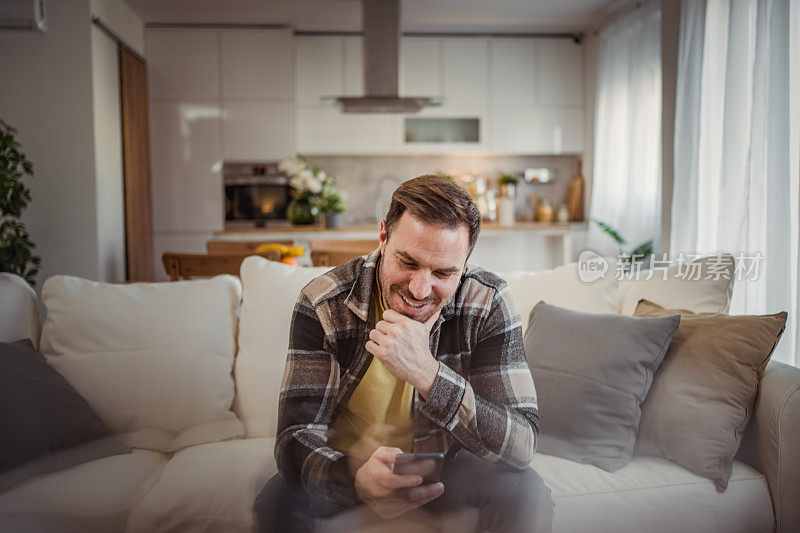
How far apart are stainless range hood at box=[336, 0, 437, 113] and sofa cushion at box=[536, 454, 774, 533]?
3.77 metres

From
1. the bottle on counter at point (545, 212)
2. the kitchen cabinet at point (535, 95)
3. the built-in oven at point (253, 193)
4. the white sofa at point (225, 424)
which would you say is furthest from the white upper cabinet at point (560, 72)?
the white sofa at point (225, 424)

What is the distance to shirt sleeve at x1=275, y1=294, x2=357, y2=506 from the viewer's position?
111cm

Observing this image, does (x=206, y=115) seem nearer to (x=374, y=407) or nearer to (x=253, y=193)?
(x=253, y=193)

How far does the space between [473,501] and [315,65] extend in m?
5.23

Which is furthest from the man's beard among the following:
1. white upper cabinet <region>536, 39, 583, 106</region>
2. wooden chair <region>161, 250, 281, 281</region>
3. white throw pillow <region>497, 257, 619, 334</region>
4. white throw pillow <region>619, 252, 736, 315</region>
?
white upper cabinet <region>536, 39, 583, 106</region>

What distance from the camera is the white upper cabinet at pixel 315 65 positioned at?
229 inches

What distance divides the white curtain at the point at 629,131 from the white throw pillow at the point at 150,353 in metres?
3.72

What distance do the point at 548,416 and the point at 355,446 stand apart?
0.70 m

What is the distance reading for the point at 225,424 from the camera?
1.74 metres

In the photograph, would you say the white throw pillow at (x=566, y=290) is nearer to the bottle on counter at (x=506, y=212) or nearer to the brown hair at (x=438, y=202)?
the brown hair at (x=438, y=202)

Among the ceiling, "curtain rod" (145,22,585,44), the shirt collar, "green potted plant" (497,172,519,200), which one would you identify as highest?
the ceiling

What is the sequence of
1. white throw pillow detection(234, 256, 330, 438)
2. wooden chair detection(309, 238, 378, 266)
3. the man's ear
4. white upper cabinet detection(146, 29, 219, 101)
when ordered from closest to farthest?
the man's ear < white throw pillow detection(234, 256, 330, 438) < wooden chair detection(309, 238, 378, 266) < white upper cabinet detection(146, 29, 219, 101)

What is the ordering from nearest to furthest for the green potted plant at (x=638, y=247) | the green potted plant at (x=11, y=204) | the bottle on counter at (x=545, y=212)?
the green potted plant at (x=11, y=204) < the green potted plant at (x=638, y=247) < the bottle on counter at (x=545, y=212)

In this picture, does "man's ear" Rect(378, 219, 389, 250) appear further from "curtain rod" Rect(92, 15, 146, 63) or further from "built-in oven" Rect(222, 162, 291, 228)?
"built-in oven" Rect(222, 162, 291, 228)
